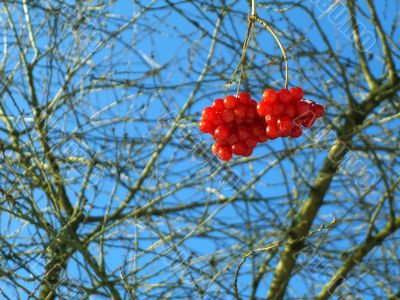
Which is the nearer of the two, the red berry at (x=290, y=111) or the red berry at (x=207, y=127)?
the red berry at (x=290, y=111)

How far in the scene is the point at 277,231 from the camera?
14.3 feet

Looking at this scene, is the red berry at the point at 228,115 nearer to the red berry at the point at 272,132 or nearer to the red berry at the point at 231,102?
the red berry at the point at 231,102

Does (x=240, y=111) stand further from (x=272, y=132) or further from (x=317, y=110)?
(x=317, y=110)

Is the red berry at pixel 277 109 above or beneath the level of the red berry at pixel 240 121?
beneath

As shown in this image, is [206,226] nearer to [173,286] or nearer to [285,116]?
[173,286]

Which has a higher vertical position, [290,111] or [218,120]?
[218,120]

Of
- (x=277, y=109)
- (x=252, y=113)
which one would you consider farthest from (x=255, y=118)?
(x=277, y=109)

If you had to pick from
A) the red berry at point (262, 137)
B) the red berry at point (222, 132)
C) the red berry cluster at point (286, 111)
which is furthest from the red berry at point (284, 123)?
the red berry at point (222, 132)

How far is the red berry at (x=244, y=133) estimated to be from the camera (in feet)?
7.11

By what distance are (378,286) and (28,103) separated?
109 inches

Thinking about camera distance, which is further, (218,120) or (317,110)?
(218,120)

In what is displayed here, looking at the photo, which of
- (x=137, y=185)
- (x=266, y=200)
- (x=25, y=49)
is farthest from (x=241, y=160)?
(x=25, y=49)

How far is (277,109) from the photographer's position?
206cm

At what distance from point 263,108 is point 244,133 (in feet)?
0.43
